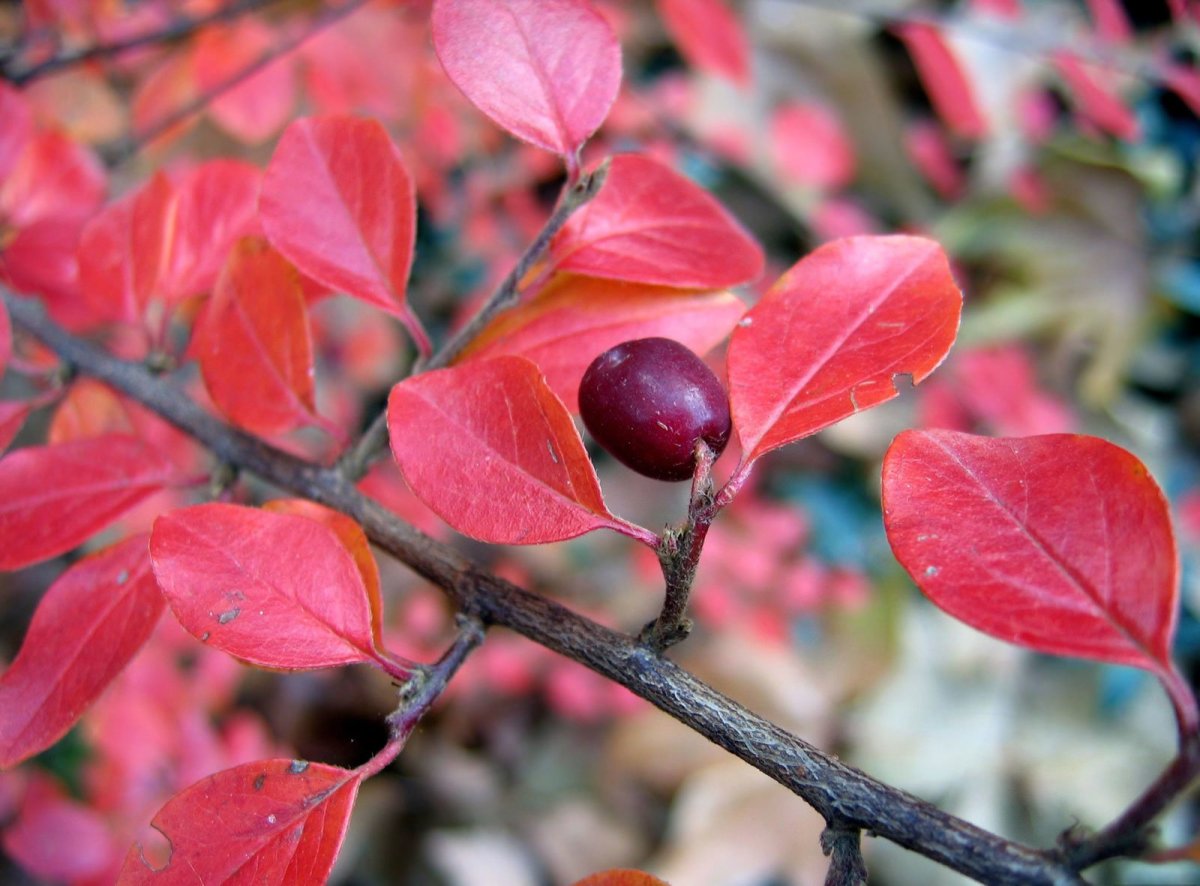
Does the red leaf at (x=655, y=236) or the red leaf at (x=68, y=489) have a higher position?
the red leaf at (x=655, y=236)

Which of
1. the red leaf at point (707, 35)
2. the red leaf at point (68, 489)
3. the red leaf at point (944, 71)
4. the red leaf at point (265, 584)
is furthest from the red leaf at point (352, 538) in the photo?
the red leaf at point (944, 71)

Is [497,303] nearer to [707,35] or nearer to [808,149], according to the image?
[707,35]

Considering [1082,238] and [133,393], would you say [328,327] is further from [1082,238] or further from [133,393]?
[1082,238]

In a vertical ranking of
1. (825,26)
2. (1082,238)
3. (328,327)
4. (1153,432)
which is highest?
(825,26)

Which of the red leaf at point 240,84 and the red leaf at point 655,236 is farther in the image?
the red leaf at point 240,84

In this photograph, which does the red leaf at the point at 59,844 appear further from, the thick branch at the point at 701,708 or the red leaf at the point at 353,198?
the red leaf at the point at 353,198

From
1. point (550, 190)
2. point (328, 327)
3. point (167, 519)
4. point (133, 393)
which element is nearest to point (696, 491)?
point (167, 519)

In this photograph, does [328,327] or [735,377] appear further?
[328,327]
